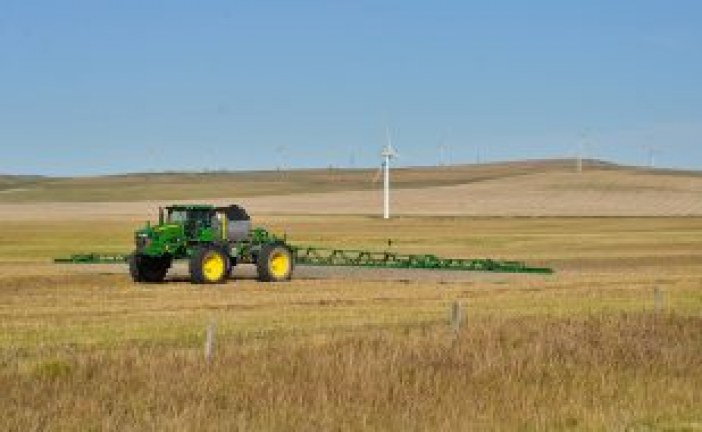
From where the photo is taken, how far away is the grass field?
13734 mm

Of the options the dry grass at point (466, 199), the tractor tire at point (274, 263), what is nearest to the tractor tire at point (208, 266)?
the tractor tire at point (274, 263)

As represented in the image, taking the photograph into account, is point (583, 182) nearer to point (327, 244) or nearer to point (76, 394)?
point (327, 244)

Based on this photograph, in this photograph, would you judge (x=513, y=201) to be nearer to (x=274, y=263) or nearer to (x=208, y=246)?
(x=274, y=263)

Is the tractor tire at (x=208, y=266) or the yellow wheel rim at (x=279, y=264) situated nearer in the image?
the tractor tire at (x=208, y=266)

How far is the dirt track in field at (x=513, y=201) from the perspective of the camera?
112 meters

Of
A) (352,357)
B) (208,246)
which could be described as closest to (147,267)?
(208,246)

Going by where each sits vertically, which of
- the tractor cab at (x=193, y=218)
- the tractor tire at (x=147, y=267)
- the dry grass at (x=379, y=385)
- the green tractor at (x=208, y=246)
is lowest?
the dry grass at (x=379, y=385)

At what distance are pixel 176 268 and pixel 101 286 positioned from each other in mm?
10212

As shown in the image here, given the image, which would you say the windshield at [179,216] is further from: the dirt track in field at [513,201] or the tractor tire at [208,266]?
the dirt track in field at [513,201]

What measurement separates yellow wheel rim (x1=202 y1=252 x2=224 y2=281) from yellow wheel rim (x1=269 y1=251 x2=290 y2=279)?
6.40 ft

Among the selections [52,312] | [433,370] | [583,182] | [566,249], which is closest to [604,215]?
[583,182]

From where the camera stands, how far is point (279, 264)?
1538 inches

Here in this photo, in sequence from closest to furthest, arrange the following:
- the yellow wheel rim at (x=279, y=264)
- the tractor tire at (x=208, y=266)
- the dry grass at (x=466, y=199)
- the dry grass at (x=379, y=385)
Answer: the dry grass at (x=379, y=385), the tractor tire at (x=208, y=266), the yellow wheel rim at (x=279, y=264), the dry grass at (x=466, y=199)

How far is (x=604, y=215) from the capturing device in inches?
4154
